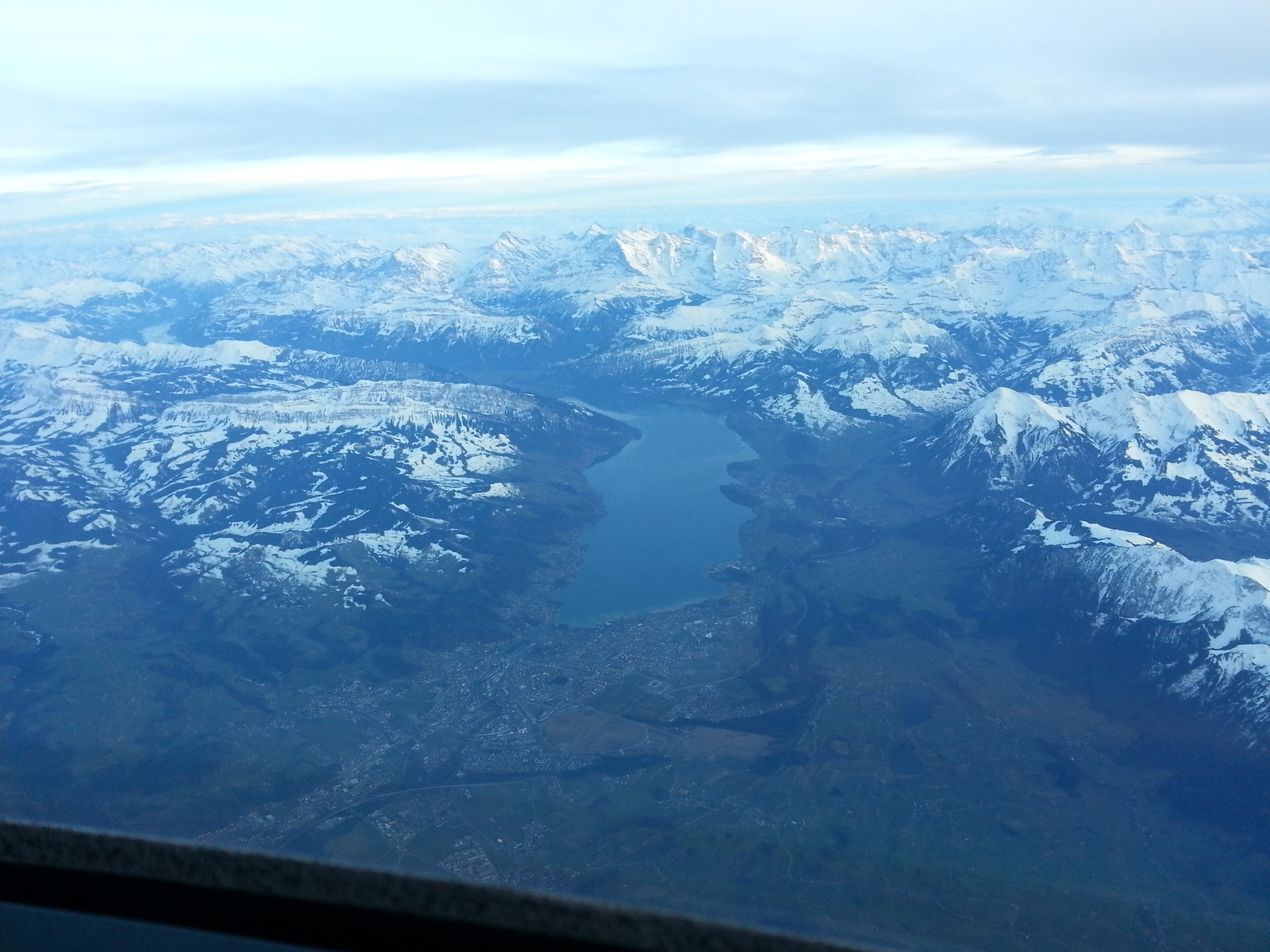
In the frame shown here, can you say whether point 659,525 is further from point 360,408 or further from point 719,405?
Result: point 719,405

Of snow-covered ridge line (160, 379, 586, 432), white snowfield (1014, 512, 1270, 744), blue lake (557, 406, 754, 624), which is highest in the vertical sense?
snow-covered ridge line (160, 379, 586, 432)

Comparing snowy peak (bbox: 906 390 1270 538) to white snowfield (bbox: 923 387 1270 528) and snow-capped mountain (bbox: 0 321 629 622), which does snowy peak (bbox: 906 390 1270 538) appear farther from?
snow-capped mountain (bbox: 0 321 629 622)

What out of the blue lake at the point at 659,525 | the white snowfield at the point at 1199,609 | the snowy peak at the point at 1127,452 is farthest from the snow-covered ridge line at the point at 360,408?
the white snowfield at the point at 1199,609

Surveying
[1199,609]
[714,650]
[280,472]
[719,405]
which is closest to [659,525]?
[714,650]

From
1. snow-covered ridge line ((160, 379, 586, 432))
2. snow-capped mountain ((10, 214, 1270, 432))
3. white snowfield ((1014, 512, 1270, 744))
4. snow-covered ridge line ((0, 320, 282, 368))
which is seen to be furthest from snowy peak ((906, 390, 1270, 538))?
snow-covered ridge line ((0, 320, 282, 368))

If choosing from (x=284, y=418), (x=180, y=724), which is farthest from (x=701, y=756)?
(x=284, y=418)
